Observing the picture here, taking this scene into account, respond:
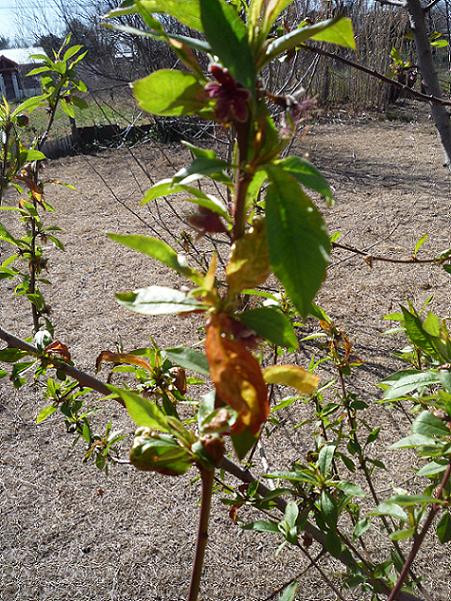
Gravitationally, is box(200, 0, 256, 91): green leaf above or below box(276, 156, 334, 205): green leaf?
above

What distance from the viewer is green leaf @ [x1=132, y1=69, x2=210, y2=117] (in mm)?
375

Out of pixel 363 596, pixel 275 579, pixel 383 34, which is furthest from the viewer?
pixel 383 34

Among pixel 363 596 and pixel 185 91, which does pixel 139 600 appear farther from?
pixel 185 91

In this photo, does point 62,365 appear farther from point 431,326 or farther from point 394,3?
point 394,3

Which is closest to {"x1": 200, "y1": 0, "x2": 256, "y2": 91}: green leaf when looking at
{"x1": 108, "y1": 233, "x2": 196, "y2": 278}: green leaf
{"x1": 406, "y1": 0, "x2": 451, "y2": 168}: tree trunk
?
{"x1": 108, "y1": 233, "x2": 196, "y2": 278}: green leaf

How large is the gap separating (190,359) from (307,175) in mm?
204

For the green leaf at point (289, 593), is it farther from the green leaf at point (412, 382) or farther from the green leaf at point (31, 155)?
the green leaf at point (31, 155)

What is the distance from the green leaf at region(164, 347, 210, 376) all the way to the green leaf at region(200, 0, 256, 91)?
0.24m

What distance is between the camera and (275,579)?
6.07ft

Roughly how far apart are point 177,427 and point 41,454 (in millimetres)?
2167

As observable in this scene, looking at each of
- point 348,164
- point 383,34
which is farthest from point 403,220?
point 383,34

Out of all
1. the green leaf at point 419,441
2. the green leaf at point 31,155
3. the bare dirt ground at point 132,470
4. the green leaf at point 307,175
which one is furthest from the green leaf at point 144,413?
the green leaf at point 31,155

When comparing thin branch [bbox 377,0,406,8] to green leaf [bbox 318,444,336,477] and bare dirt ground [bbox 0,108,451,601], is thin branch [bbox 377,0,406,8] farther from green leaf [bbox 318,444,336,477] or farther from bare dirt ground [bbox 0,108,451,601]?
green leaf [bbox 318,444,336,477]

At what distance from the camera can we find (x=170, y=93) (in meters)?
0.39
